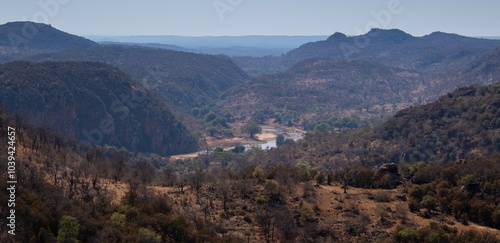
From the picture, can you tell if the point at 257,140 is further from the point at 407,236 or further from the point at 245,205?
the point at 407,236

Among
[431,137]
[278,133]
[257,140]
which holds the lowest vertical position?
[257,140]

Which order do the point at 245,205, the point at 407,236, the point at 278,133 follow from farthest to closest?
the point at 278,133
the point at 245,205
the point at 407,236

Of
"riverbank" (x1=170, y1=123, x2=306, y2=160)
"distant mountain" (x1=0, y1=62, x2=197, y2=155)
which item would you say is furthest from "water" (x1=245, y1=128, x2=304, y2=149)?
"distant mountain" (x1=0, y1=62, x2=197, y2=155)

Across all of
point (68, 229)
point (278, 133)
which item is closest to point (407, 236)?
point (68, 229)

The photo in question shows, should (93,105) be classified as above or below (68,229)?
below

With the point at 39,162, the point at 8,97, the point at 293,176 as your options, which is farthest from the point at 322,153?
the point at 8,97

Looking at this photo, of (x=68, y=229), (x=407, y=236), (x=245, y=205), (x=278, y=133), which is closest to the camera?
(x=68, y=229)

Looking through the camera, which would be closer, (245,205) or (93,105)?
A: (245,205)
